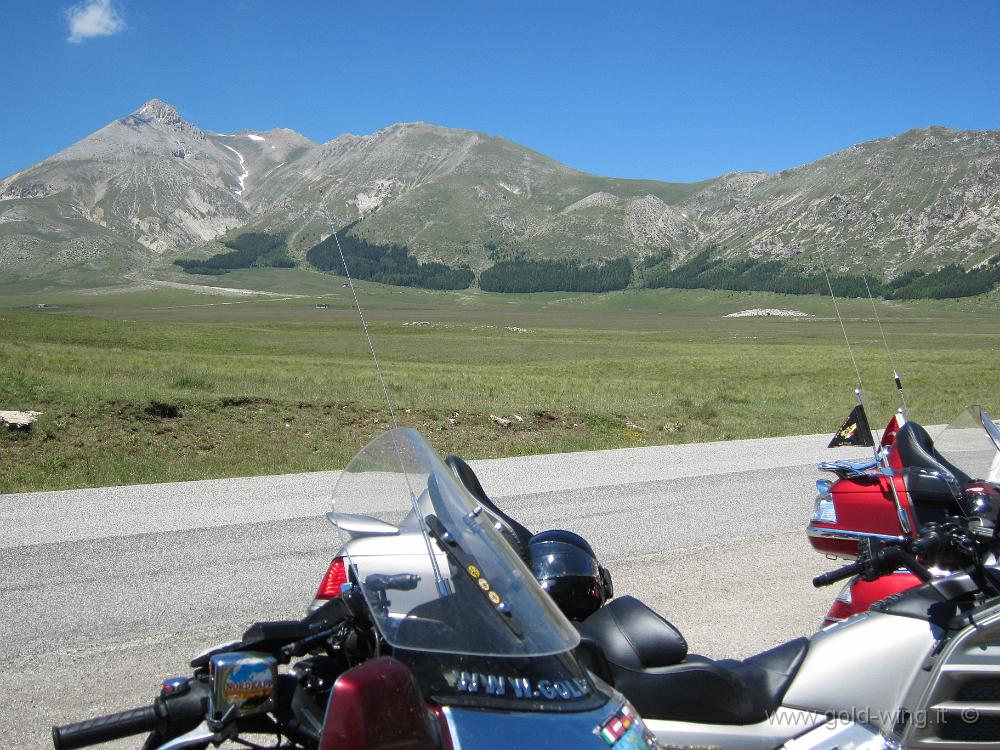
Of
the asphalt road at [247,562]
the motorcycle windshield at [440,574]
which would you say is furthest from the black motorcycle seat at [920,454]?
the motorcycle windshield at [440,574]

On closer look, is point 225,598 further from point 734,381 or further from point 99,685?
point 734,381

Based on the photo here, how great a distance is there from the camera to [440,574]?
223cm

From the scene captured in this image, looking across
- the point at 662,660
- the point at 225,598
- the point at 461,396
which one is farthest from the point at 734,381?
the point at 662,660

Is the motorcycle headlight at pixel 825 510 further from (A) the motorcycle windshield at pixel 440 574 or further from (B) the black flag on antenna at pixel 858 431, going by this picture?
(A) the motorcycle windshield at pixel 440 574

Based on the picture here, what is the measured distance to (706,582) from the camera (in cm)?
669

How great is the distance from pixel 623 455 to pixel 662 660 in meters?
10.0

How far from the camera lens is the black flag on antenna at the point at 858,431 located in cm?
509

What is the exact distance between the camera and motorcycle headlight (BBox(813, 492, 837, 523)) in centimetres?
492

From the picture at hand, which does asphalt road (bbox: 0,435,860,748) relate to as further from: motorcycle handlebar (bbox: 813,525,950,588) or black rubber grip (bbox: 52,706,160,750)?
black rubber grip (bbox: 52,706,160,750)

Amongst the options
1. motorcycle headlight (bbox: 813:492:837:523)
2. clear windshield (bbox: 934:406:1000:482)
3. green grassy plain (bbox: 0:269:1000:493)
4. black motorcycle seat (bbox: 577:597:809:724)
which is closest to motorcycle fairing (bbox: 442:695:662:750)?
black motorcycle seat (bbox: 577:597:809:724)

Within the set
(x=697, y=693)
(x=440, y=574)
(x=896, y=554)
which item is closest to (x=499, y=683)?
(x=440, y=574)

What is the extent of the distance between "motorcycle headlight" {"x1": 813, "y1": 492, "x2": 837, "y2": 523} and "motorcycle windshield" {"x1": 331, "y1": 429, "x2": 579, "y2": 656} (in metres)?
2.98

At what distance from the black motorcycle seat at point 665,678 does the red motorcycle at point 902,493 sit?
44.7 inches

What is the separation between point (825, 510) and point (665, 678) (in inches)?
103
